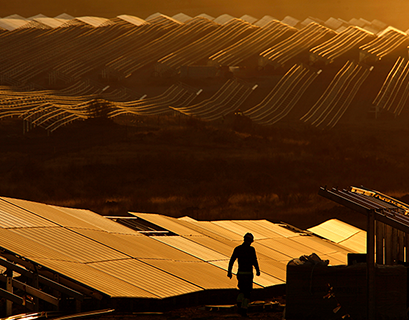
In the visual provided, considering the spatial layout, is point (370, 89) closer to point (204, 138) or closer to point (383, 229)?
point (204, 138)

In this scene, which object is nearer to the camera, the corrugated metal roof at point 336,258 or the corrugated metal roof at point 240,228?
the corrugated metal roof at point 336,258

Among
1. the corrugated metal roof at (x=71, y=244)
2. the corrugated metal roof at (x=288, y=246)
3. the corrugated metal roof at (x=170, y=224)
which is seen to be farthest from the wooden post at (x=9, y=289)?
the corrugated metal roof at (x=288, y=246)

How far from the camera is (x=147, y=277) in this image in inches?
516

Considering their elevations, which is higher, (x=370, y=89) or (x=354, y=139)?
(x=370, y=89)

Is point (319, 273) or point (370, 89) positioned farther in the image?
point (370, 89)

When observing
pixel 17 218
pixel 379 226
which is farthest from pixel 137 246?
pixel 379 226

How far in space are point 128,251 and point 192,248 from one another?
2.83 metres

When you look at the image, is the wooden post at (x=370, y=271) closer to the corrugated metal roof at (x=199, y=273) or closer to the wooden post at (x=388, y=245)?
A: the wooden post at (x=388, y=245)

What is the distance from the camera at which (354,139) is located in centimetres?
5922

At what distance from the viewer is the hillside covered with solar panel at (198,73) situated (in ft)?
209

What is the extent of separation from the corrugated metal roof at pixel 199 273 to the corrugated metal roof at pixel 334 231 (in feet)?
35.2

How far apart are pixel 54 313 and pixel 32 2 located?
605 feet

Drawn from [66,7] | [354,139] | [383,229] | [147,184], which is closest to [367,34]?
[354,139]

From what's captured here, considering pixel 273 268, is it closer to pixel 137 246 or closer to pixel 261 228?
pixel 137 246
